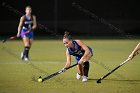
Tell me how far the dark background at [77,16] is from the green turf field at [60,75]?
7.49 meters

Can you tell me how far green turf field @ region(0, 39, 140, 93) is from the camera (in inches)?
385

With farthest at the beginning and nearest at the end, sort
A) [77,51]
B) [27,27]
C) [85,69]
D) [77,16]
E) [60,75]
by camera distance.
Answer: [77,16] → [27,27] → [60,75] → [85,69] → [77,51]

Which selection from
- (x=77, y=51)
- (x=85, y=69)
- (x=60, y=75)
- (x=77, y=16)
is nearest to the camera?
(x=77, y=51)

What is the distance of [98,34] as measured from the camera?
2752 cm

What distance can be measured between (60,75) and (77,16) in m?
15.4

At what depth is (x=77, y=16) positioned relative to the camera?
1069 inches

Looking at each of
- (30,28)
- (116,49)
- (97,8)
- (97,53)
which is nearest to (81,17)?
(97,8)

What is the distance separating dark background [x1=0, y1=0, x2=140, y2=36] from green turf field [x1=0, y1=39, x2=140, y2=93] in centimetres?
749

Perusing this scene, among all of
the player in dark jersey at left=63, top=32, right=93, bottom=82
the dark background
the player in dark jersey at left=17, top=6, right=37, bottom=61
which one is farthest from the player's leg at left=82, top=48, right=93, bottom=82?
the dark background

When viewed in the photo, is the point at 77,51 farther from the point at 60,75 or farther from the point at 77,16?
the point at 77,16

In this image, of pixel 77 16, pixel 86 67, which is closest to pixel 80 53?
pixel 86 67

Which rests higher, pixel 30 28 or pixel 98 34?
pixel 30 28

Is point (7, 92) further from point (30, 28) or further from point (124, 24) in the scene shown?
point (124, 24)

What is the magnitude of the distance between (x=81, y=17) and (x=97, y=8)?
1.01m
